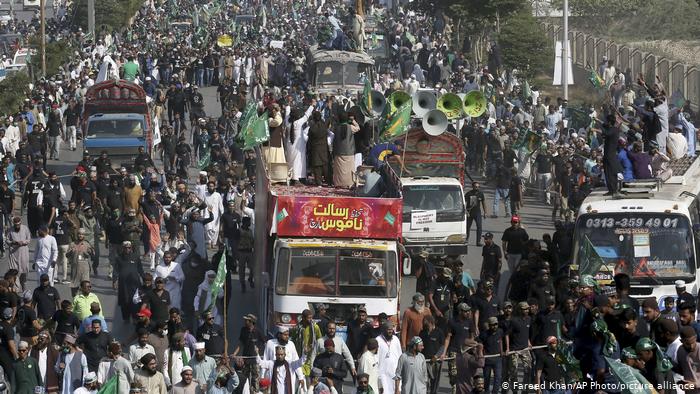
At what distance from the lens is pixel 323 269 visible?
75.0ft

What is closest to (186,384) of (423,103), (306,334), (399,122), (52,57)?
(306,334)

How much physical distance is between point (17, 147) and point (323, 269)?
1867cm

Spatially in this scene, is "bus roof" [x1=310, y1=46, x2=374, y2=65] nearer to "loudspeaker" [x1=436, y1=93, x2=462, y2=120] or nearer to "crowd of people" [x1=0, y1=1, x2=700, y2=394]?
"crowd of people" [x1=0, y1=1, x2=700, y2=394]

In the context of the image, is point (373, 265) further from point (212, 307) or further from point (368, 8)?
point (368, 8)

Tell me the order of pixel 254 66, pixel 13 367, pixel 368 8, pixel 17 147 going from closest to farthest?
pixel 13 367 → pixel 17 147 → pixel 254 66 → pixel 368 8

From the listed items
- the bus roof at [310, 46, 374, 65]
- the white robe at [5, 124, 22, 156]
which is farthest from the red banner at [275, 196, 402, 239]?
the bus roof at [310, 46, 374, 65]

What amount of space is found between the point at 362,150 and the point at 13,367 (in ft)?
33.0

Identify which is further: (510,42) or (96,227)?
(510,42)

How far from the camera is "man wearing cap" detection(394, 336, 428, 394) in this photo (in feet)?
66.6

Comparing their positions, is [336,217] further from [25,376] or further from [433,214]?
[433,214]

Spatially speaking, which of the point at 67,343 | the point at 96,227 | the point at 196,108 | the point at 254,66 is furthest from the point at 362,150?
the point at 254,66

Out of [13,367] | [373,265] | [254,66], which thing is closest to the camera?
[13,367]

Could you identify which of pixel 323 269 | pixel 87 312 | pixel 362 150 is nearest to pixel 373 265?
pixel 323 269

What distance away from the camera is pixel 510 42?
5769 centimetres
